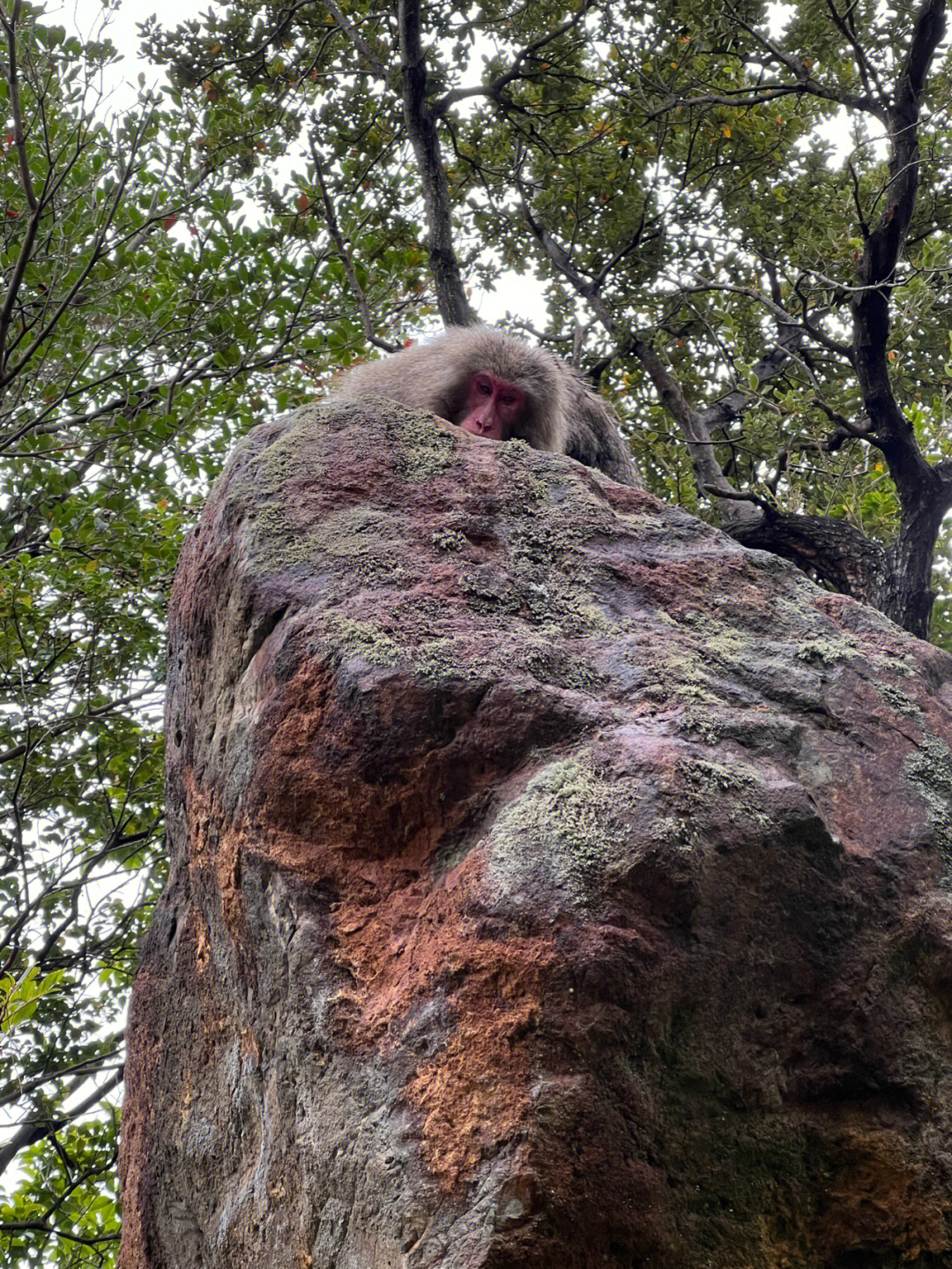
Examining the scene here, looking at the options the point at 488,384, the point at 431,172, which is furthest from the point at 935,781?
the point at 431,172

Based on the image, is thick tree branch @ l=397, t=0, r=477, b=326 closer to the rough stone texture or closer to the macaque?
the macaque

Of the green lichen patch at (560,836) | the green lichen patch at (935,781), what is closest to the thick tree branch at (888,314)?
the green lichen patch at (935,781)

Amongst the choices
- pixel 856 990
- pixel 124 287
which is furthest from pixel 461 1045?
pixel 124 287

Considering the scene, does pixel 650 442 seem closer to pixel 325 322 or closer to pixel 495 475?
pixel 325 322

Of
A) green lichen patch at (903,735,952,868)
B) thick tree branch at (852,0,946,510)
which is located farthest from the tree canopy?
green lichen patch at (903,735,952,868)

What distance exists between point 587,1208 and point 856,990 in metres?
0.61

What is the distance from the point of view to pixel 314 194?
6.38 metres

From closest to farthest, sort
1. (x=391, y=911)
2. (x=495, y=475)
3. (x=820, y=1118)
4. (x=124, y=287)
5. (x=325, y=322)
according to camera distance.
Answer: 1. (x=820, y=1118)
2. (x=391, y=911)
3. (x=495, y=475)
4. (x=124, y=287)
5. (x=325, y=322)

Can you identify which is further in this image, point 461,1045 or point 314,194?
point 314,194

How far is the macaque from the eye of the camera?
5012 millimetres

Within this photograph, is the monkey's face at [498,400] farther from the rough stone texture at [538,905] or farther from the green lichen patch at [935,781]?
the green lichen patch at [935,781]

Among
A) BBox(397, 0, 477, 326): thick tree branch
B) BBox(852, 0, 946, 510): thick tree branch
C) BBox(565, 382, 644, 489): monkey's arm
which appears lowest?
BBox(852, 0, 946, 510): thick tree branch

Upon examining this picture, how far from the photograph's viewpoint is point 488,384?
5.09 metres

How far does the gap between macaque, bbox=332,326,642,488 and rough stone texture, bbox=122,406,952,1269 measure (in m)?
2.25
